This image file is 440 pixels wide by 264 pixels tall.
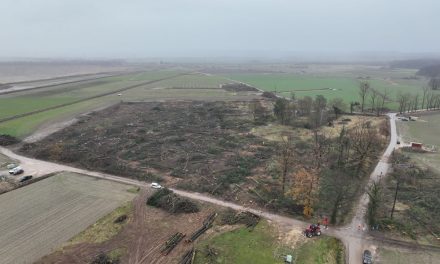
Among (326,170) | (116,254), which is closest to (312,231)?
(116,254)

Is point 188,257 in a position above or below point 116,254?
above

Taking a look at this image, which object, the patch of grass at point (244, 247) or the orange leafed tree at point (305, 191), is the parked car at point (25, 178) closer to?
the patch of grass at point (244, 247)

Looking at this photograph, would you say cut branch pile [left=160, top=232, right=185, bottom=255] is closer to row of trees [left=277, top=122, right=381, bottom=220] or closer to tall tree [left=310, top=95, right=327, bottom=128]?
row of trees [left=277, top=122, right=381, bottom=220]

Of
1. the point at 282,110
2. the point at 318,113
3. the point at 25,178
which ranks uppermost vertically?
the point at 282,110

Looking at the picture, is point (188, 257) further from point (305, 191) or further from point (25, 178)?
point (25, 178)

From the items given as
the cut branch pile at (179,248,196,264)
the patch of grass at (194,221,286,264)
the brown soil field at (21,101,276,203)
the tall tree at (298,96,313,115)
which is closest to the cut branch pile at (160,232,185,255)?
the cut branch pile at (179,248,196,264)
